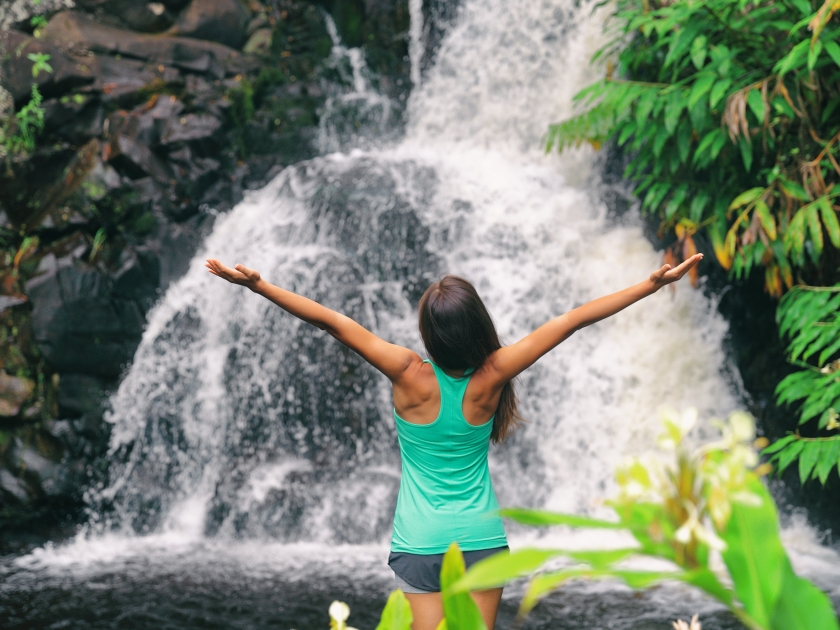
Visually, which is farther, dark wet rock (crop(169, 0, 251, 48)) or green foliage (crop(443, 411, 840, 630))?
dark wet rock (crop(169, 0, 251, 48))

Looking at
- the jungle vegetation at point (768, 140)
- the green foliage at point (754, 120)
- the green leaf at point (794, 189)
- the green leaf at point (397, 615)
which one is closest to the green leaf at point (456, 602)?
the green leaf at point (397, 615)

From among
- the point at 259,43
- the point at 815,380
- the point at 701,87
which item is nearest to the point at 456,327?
the point at 815,380

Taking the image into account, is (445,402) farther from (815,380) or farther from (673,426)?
(815,380)

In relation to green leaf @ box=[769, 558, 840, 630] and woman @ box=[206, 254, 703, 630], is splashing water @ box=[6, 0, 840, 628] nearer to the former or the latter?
woman @ box=[206, 254, 703, 630]

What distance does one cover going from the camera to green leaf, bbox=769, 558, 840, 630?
628 millimetres

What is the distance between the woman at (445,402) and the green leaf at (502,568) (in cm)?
142

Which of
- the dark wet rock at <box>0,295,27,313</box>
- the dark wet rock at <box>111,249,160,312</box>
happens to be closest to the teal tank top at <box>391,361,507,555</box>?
the dark wet rock at <box>111,249,160,312</box>

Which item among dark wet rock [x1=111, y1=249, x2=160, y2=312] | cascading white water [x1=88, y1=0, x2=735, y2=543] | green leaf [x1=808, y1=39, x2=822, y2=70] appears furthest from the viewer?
dark wet rock [x1=111, y1=249, x2=160, y2=312]

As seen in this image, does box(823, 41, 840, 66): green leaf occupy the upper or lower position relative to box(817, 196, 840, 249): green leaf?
upper

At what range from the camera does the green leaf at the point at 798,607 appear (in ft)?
2.06

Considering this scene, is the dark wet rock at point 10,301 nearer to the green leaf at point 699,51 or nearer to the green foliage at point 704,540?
the green leaf at point 699,51

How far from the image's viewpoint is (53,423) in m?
6.76

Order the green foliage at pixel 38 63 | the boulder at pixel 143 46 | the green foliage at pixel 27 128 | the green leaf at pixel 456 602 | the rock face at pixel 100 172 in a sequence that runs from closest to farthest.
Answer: the green leaf at pixel 456 602, the rock face at pixel 100 172, the green foliage at pixel 27 128, the green foliage at pixel 38 63, the boulder at pixel 143 46

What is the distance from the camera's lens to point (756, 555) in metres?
0.62
